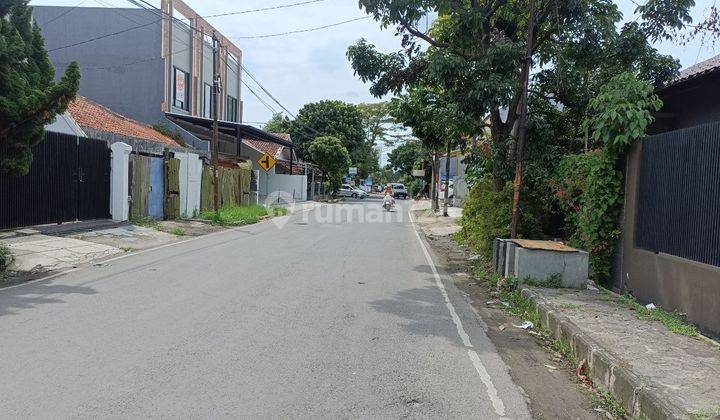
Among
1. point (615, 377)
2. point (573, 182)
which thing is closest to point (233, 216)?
point (573, 182)

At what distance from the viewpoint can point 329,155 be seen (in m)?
46.8

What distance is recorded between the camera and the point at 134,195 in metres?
16.8

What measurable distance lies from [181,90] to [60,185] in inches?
720

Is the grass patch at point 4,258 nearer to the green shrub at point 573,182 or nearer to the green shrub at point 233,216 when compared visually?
the green shrub at point 573,182

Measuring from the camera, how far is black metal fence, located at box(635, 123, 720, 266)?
6.27m

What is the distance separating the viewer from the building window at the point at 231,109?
37.8m

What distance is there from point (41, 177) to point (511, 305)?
11275 mm

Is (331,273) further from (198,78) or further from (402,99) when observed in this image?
(198,78)

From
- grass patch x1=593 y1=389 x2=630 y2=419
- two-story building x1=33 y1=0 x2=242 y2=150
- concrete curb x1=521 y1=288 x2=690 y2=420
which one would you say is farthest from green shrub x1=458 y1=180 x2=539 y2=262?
two-story building x1=33 y1=0 x2=242 y2=150

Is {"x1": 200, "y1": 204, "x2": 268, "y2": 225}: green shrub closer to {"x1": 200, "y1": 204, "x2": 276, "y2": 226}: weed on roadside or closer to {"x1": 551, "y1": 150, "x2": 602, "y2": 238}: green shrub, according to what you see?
{"x1": 200, "y1": 204, "x2": 276, "y2": 226}: weed on roadside

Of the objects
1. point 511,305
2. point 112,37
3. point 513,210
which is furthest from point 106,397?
point 112,37

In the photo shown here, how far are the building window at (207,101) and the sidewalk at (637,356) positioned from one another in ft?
97.6

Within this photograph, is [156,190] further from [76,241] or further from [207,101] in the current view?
[207,101]

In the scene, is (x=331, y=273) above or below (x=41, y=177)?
below
